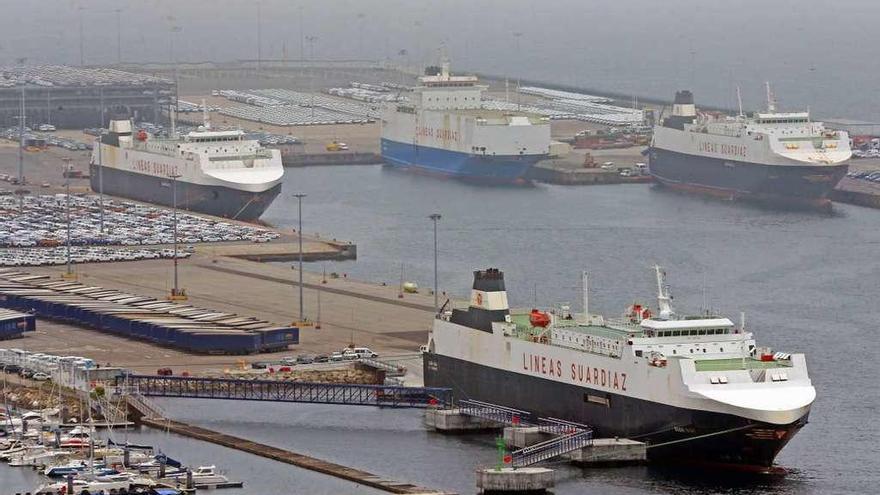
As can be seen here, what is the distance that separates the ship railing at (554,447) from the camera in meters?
75.4

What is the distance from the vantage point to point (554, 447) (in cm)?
7650

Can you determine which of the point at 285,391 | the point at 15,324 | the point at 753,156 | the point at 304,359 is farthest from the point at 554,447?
the point at 753,156

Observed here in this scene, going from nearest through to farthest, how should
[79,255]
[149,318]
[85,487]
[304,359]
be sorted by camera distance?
1. [85,487]
2. [304,359]
3. [149,318]
4. [79,255]

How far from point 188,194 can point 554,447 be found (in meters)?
78.9

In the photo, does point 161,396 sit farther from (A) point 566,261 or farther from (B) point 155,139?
(B) point 155,139

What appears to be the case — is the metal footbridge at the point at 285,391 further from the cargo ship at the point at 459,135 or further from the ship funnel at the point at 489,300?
the cargo ship at the point at 459,135

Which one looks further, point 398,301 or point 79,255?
point 79,255

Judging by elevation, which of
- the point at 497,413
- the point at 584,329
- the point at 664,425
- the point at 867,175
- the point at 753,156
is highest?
the point at 584,329

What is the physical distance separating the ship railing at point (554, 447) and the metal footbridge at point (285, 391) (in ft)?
27.8

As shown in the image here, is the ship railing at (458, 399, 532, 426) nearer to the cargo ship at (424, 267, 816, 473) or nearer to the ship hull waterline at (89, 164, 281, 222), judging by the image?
the cargo ship at (424, 267, 816, 473)

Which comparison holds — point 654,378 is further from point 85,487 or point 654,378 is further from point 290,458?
point 85,487

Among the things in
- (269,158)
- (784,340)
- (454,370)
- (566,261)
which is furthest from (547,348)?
(269,158)

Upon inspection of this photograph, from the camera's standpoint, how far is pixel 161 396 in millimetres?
86250

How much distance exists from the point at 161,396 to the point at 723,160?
8702 cm
